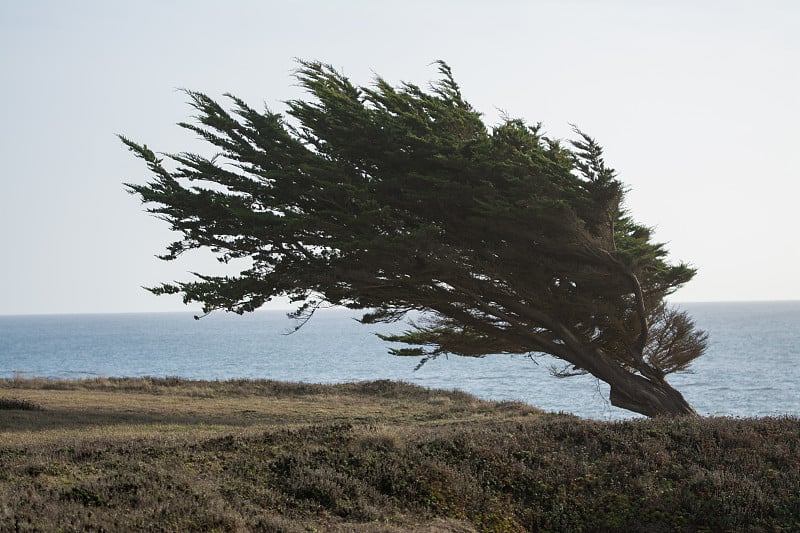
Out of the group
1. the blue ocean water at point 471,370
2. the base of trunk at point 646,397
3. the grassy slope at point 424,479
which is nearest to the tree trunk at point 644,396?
the base of trunk at point 646,397

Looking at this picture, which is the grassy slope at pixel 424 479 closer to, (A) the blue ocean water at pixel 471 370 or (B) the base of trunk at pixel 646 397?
(B) the base of trunk at pixel 646 397

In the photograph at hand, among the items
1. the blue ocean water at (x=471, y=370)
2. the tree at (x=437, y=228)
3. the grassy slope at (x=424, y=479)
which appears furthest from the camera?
the blue ocean water at (x=471, y=370)

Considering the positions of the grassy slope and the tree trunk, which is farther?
the tree trunk

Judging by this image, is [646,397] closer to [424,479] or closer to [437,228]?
[437,228]

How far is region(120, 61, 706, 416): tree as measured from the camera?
19500 millimetres

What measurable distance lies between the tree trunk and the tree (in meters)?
0.05

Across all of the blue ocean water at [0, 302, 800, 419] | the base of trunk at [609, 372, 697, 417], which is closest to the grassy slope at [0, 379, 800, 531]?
the base of trunk at [609, 372, 697, 417]

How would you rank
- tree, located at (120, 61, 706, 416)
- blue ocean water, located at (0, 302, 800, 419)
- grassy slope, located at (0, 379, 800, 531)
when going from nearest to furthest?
grassy slope, located at (0, 379, 800, 531) < tree, located at (120, 61, 706, 416) < blue ocean water, located at (0, 302, 800, 419)

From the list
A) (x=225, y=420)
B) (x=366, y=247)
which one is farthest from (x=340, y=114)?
(x=225, y=420)

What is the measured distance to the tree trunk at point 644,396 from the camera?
21.0 m

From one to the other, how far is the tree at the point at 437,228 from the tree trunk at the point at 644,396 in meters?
0.05

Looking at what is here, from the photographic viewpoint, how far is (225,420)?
21.2m

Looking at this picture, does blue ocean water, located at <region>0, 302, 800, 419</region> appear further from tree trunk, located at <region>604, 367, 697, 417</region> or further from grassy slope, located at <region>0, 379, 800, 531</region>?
grassy slope, located at <region>0, 379, 800, 531</region>

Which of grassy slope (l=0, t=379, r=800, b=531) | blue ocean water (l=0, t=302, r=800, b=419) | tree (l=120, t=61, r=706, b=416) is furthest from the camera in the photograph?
blue ocean water (l=0, t=302, r=800, b=419)
